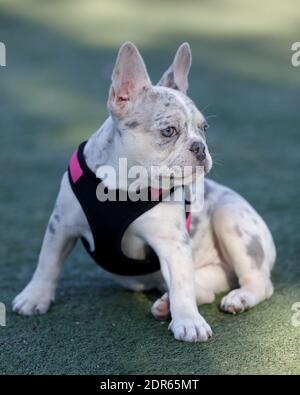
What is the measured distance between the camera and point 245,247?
3963 mm

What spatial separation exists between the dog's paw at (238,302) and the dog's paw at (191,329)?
14.9 inches

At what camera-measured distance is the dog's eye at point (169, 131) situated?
3379 millimetres

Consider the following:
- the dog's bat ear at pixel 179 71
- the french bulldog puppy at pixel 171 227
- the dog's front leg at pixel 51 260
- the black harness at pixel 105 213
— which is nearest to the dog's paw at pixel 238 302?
the french bulldog puppy at pixel 171 227

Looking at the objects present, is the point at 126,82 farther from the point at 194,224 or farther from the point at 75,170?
the point at 194,224

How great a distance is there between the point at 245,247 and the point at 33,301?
3.81ft

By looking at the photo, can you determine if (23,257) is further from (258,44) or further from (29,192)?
(258,44)

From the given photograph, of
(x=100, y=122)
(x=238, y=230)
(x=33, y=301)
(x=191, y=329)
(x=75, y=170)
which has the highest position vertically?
(x=75, y=170)

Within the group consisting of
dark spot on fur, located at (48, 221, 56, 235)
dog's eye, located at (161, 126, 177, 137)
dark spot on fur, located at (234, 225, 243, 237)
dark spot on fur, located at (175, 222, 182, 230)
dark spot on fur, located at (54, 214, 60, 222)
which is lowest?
dark spot on fur, located at (234, 225, 243, 237)

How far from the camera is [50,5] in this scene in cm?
1567

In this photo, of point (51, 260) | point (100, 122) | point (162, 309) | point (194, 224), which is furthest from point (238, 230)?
point (100, 122)

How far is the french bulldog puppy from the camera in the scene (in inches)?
133

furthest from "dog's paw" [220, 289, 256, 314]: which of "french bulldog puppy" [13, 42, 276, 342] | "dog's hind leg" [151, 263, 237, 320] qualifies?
"dog's hind leg" [151, 263, 237, 320]

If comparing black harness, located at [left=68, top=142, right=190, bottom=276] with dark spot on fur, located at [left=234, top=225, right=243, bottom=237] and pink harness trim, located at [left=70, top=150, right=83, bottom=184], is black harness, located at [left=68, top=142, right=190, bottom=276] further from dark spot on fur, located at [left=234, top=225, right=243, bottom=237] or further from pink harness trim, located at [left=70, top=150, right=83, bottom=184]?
dark spot on fur, located at [left=234, top=225, right=243, bottom=237]

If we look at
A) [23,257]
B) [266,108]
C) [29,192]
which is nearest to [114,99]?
[23,257]
